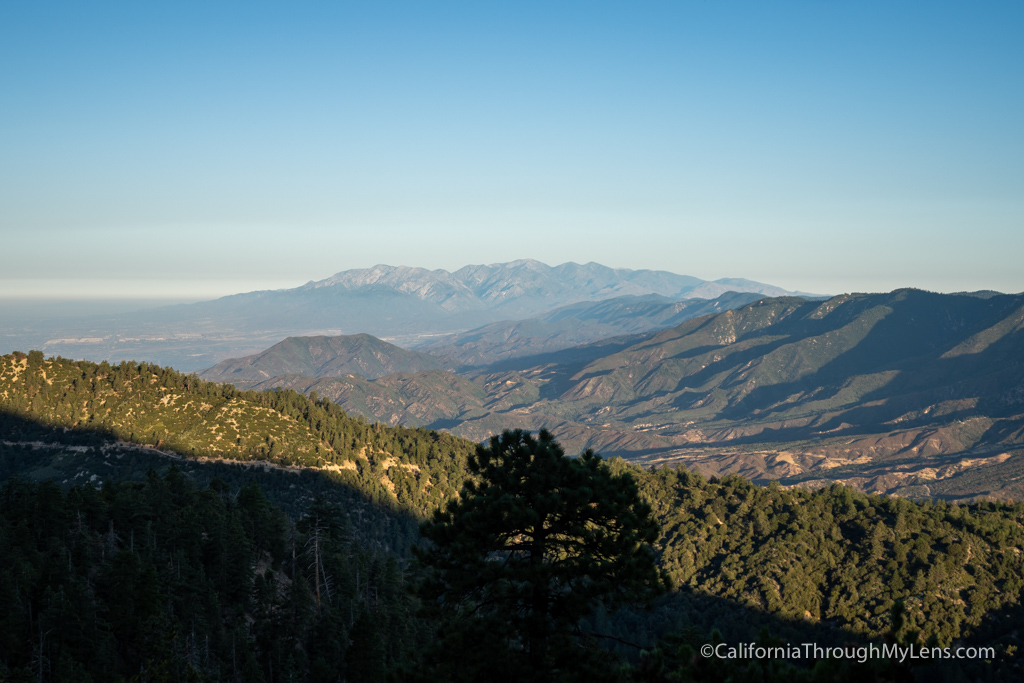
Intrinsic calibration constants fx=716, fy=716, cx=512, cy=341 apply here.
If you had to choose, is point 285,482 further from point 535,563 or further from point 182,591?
point 535,563

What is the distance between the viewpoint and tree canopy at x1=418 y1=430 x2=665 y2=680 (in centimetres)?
2431

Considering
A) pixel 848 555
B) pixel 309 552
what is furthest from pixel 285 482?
pixel 848 555

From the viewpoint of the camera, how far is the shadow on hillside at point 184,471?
112 m

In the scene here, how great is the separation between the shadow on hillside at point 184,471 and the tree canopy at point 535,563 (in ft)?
294

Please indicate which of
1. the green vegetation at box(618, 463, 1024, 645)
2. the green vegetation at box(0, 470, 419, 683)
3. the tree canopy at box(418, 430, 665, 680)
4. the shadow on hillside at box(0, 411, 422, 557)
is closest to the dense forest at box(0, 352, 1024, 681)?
the green vegetation at box(0, 470, 419, 683)

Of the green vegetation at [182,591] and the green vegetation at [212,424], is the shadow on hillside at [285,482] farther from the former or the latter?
the green vegetation at [182,591]

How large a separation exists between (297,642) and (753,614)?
60.5 meters

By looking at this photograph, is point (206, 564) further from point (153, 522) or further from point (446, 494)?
point (446, 494)

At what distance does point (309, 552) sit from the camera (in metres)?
77.4

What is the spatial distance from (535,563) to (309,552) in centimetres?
5904

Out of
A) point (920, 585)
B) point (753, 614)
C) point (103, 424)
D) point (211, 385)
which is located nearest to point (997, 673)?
point (920, 585)

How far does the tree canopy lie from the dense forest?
2311mm

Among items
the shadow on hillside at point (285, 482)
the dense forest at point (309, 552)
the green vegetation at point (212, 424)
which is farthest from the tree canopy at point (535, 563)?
the green vegetation at point (212, 424)

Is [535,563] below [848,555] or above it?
above
